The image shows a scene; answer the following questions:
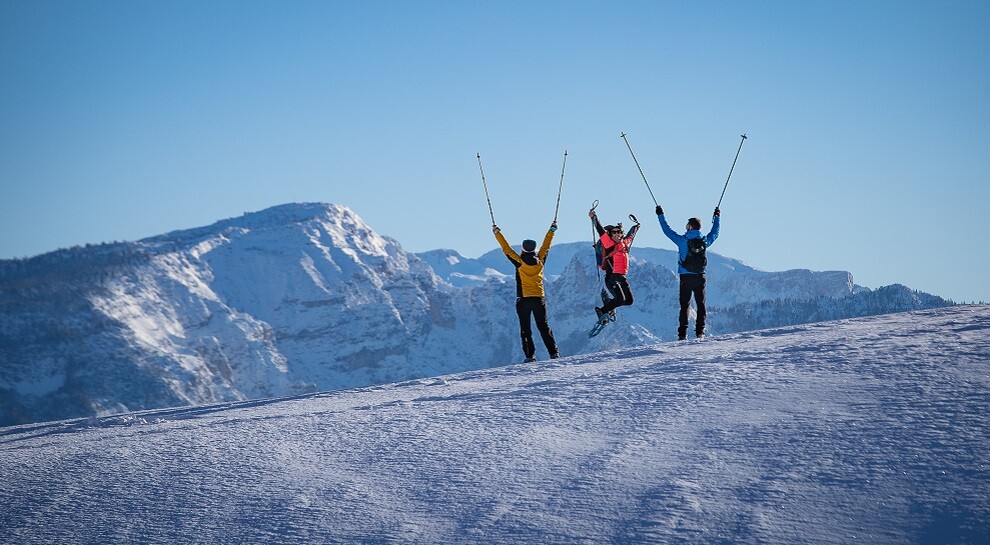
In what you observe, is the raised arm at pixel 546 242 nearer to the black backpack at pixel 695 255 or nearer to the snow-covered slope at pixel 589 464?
the black backpack at pixel 695 255

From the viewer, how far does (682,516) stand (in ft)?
20.3

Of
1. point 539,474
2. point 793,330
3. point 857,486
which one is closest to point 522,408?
point 539,474

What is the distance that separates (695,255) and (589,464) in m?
9.14

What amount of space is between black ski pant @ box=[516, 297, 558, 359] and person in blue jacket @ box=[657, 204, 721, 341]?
233 cm

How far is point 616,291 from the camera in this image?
16844 millimetres

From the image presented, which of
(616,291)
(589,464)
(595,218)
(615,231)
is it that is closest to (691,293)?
(616,291)

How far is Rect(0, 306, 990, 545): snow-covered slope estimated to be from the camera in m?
6.19

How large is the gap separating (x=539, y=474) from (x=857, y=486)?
91.9 inches

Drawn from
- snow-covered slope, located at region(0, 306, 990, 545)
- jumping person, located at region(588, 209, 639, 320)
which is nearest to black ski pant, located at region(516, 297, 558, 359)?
jumping person, located at region(588, 209, 639, 320)

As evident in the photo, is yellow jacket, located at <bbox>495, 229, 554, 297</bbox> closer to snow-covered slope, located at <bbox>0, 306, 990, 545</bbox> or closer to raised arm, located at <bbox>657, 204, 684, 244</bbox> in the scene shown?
raised arm, located at <bbox>657, 204, 684, 244</bbox>

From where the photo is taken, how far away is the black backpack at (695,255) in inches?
620

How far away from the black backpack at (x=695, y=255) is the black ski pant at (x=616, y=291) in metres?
1.37

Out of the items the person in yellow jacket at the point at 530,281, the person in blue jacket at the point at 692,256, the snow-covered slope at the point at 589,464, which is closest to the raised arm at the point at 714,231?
the person in blue jacket at the point at 692,256

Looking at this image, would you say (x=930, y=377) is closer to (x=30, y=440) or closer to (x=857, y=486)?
(x=857, y=486)
